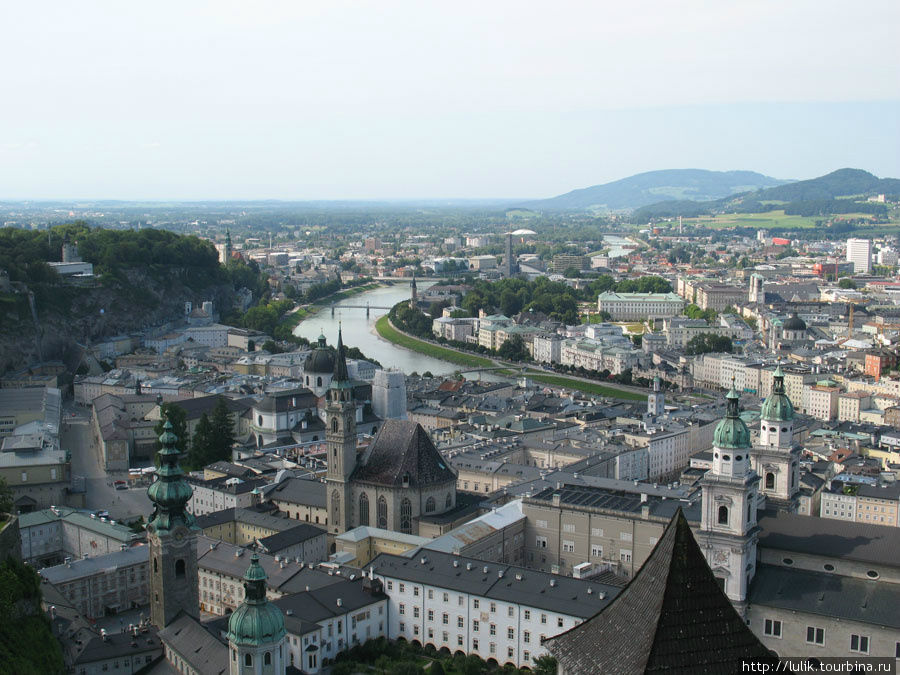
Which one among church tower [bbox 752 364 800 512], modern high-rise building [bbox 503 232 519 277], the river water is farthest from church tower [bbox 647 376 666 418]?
modern high-rise building [bbox 503 232 519 277]

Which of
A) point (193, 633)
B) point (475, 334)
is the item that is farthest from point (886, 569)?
point (475, 334)

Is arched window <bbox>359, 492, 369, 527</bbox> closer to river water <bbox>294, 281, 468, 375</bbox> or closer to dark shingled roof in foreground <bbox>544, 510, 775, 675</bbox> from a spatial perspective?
dark shingled roof in foreground <bbox>544, 510, 775, 675</bbox>

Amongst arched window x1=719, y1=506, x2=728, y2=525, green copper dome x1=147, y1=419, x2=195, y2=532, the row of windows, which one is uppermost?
green copper dome x1=147, y1=419, x2=195, y2=532

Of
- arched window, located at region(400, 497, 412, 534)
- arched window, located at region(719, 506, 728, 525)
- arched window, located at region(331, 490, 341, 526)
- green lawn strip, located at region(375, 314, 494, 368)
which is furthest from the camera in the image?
green lawn strip, located at region(375, 314, 494, 368)

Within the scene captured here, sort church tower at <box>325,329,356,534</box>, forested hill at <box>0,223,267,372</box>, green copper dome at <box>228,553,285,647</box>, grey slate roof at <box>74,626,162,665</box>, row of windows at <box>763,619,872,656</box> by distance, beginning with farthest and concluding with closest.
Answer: forested hill at <box>0,223,267,372</box>, church tower at <box>325,329,356,534</box>, grey slate roof at <box>74,626,162,665</box>, row of windows at <box>763,619,872,656</box>, green copper dome at <box>228,553,285,647</box>

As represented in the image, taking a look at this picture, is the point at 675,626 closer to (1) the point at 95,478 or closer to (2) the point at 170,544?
(2) the point at 170,544

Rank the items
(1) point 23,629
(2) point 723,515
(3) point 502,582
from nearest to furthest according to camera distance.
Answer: (1) point 23,629, (2) point 723,515, (3) point 502,582

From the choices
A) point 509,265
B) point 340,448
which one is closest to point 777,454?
point 340,448

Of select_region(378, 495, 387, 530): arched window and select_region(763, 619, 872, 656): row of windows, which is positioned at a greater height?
select_region(763, 619, 872, 656): row of windows
